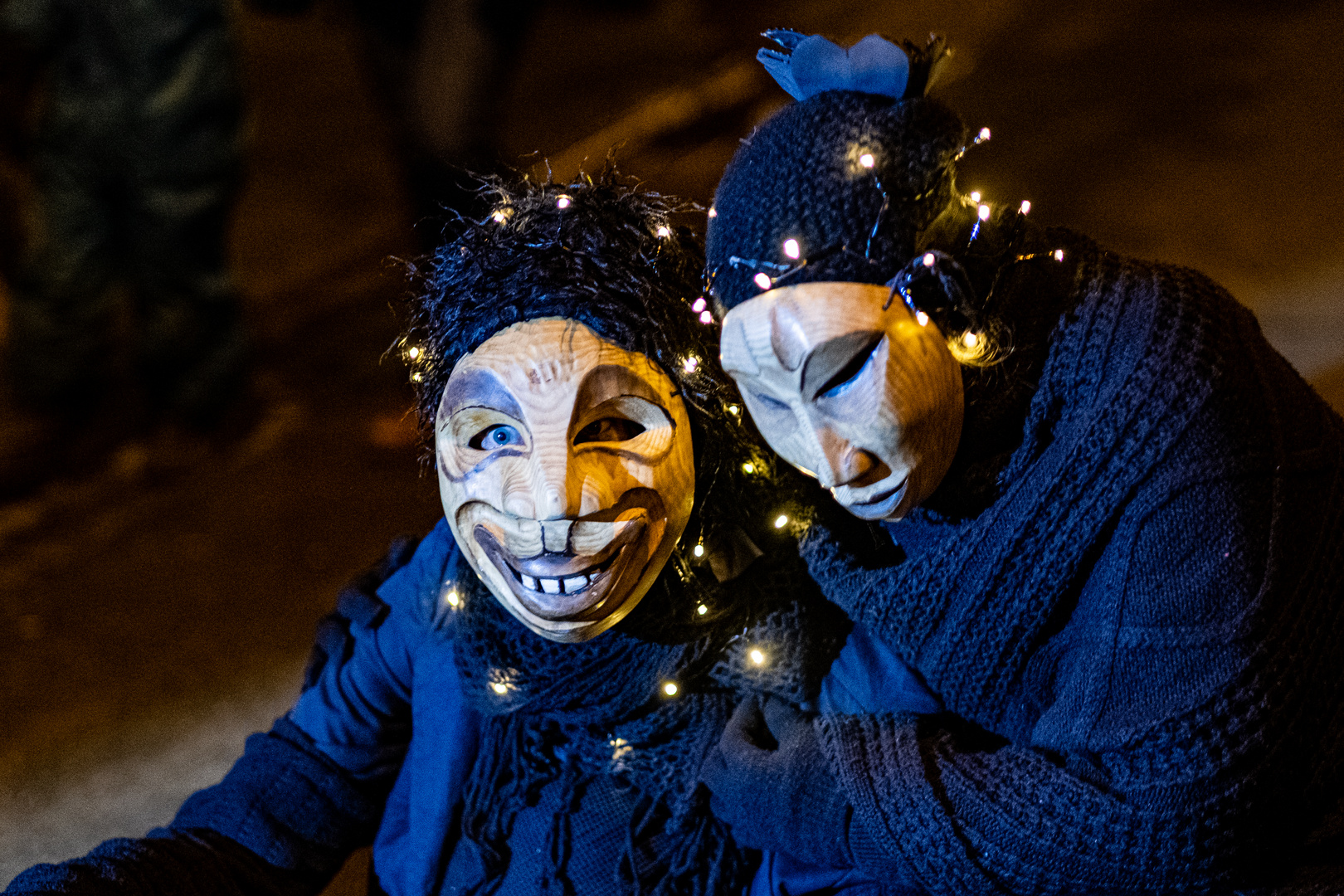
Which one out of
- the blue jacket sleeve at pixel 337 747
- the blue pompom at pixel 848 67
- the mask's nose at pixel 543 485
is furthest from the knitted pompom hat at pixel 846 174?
the blue jacket sleeve at pixel 337 747

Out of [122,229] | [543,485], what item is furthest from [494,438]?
[122,229]

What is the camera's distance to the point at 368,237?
400 centimetres

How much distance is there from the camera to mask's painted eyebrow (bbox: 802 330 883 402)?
0.93m

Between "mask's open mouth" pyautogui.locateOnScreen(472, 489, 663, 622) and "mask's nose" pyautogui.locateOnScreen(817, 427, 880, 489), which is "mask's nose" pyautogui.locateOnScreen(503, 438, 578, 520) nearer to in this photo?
"mask's open mouth" pyautogui.locateOnScreen(472, 489, 663, 622)

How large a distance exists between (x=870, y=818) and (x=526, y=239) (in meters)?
0.62

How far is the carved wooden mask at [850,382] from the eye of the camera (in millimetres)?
934

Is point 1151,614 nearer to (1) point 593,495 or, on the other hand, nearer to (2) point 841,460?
(2) point 841,460

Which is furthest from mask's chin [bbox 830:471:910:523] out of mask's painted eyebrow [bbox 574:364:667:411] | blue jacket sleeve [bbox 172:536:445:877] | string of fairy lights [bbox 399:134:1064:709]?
blue jacket sleeve [bbox 172:536:445:877]

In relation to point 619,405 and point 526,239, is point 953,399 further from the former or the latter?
point 526,239

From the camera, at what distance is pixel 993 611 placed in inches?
42.8

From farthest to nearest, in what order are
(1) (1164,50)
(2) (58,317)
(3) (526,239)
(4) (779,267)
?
(1) (1164,50) < (2) (58,317) < (3) (526,239) < (4) (779,267)

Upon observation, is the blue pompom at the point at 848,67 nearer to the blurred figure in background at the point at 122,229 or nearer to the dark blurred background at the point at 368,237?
the dark blurred background at the point at 368,237

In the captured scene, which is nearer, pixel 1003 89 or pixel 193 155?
pixel 193 155

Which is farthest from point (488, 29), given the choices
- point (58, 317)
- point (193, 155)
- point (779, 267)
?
point (779, 267)
